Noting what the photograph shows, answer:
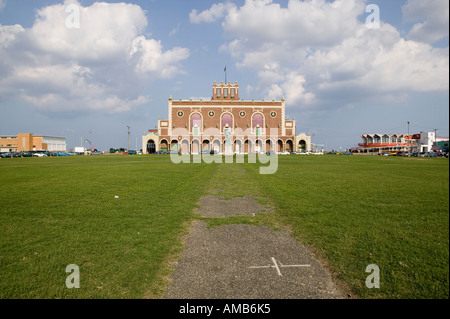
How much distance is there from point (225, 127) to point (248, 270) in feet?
282

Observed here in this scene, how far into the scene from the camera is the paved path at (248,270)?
4289 mm

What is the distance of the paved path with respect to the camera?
4289mm

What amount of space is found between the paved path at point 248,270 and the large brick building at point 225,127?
82.2m

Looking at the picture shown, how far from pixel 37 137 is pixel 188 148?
3126 inches

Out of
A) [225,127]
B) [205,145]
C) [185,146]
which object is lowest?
[185,146]

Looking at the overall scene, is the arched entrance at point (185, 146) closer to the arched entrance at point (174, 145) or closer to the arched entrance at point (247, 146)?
the arched entrance at point (174, 145)

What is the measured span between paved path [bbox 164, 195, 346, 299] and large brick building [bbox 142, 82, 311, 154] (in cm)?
8221

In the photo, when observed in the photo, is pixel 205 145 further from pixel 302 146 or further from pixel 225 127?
pixel 302 146

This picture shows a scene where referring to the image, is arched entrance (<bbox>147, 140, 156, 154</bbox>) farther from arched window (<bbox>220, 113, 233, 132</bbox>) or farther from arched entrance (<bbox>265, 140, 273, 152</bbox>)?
arched entrance (<bbox>265, 140, 273, 152</bbox>)

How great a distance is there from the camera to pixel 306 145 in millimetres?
95250

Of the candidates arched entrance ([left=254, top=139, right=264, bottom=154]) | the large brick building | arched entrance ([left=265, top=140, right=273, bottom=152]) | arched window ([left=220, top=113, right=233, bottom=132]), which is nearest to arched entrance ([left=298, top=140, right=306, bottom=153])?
the large brick building

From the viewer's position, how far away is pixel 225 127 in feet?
295

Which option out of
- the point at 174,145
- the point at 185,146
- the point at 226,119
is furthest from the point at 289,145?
the point at 174,145
